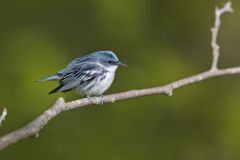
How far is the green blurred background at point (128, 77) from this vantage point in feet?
19.2

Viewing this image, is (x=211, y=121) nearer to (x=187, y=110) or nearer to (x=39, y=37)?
(x=187, y=110)

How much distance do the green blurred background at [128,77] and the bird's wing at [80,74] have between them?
66.3 inches

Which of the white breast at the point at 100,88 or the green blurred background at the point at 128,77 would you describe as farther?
the green blurred background at the point at 128,77

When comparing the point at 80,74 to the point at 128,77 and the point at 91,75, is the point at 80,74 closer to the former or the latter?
the point at 91,75

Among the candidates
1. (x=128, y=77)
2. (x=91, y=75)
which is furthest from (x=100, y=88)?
(x=128, y=77)

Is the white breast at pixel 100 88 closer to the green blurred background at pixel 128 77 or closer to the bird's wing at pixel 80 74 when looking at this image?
the bird's wing at pixel 80 74

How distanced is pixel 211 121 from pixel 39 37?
162cm

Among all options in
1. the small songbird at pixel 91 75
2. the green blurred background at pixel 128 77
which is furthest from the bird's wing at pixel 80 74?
the green blurred background at pixel 128 77

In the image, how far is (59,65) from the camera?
5852mm

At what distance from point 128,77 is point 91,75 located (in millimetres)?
2079

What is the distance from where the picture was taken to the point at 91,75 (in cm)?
405

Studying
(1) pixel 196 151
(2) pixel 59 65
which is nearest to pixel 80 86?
(2) pixel 59 65

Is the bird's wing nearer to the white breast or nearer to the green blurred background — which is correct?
the white breast

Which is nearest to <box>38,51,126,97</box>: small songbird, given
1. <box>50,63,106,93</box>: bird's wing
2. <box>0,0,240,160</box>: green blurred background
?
<box>50,63,106,93</box>: bird's wing
